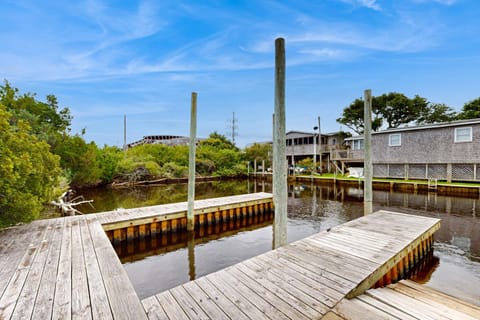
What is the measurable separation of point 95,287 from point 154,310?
31.3 inches

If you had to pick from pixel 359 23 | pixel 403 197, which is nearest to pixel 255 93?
pixel 359 23

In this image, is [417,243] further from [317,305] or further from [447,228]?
[447,228]

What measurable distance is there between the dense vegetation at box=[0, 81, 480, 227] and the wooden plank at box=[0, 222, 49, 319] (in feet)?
3.94

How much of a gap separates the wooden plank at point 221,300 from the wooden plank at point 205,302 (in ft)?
0.11

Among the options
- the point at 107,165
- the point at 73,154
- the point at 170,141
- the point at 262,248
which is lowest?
the point at 262,248

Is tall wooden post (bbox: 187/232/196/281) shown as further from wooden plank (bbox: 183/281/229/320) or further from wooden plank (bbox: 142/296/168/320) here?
wooden plank (bbox: 142/296/168/320)

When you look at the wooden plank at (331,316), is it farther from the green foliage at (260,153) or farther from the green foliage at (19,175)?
the green foliage at (260,153)

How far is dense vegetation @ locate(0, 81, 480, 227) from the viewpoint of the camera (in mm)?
4207

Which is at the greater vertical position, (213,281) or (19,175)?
(19,175)

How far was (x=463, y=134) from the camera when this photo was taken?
48.4 ft

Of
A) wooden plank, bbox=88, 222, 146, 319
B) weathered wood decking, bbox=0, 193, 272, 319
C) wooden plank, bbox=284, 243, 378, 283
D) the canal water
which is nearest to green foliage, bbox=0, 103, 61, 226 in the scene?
weathered wood decking, bbox=0, 193, 272, 319

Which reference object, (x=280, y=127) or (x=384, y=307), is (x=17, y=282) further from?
(x=384, y=307)

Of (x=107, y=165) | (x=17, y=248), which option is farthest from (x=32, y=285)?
(x=107, y=165)

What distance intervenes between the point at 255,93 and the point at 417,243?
63.7ft
